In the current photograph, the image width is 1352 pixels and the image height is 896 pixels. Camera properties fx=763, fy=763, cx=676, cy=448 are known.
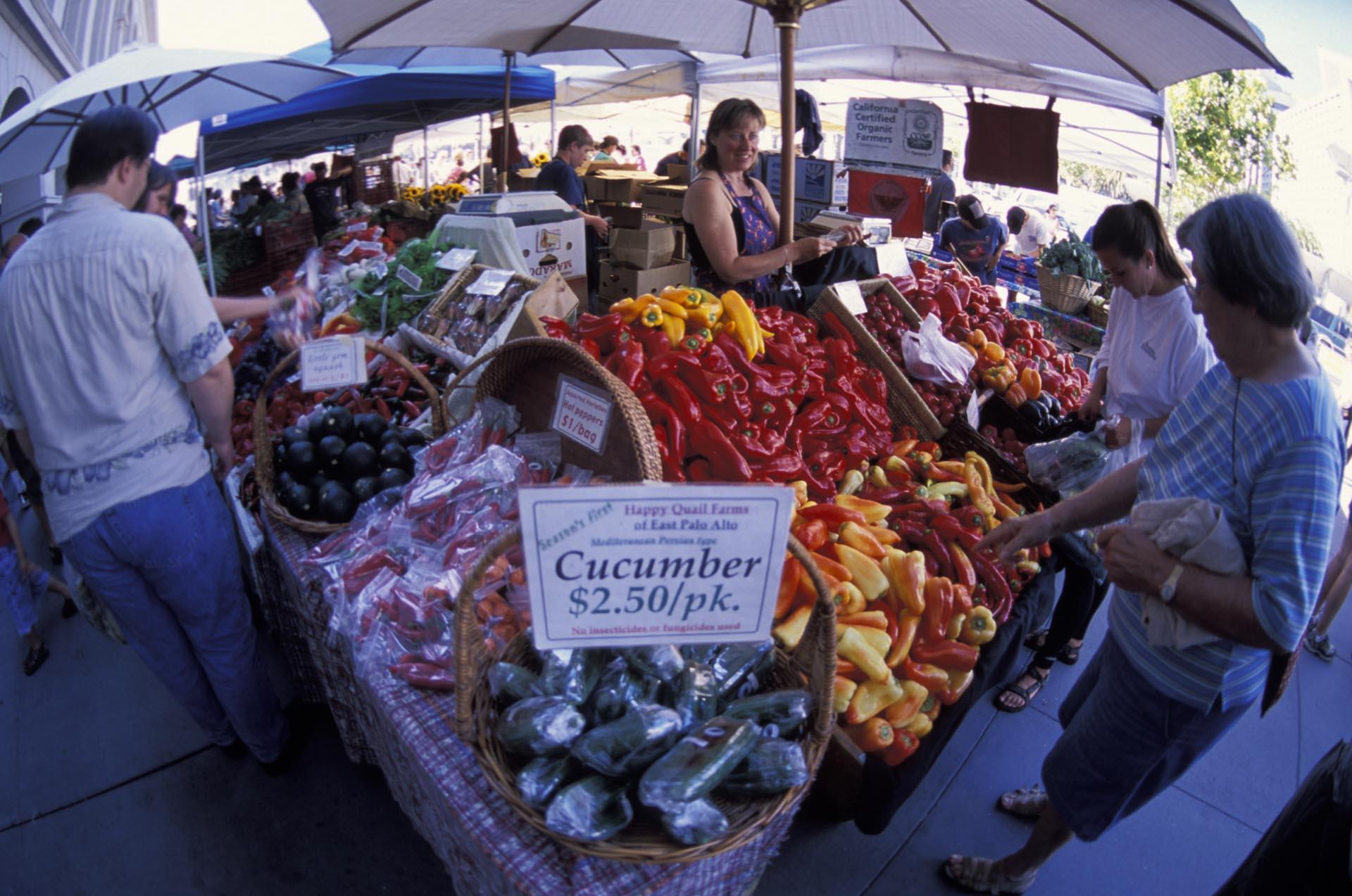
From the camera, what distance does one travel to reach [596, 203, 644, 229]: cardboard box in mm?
7773

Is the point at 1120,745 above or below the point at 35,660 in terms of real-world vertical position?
above

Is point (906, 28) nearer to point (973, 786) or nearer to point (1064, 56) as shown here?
point (1064, 56)

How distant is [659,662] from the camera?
158 cm

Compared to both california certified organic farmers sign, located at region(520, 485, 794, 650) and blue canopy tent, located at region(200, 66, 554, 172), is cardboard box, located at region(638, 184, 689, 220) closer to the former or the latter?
blue canopy tent, located at region(200, 66, 554, 172)

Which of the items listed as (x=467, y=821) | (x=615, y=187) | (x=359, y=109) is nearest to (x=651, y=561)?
(x=467, y=821)

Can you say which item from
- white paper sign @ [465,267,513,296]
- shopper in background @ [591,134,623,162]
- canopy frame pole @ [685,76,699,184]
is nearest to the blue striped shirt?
white paper sign @ [465,267,513,296]

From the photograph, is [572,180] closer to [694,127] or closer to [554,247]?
[554,247]

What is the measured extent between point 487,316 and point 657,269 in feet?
5.95

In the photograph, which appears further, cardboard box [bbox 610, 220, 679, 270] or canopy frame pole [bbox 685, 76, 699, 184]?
canopy frame pole [bbox 685, 76, 699, 184]

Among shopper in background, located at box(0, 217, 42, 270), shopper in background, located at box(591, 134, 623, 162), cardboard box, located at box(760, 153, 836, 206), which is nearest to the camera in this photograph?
shopper in background, located at box(0, 217, 42, 270)

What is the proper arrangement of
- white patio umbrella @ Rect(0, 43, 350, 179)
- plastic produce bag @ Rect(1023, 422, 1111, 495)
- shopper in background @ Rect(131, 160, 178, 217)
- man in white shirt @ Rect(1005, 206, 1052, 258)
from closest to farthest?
shopper in background @ Rect(131, 160, 178, 217) < plastic produce bag @ Rect(1023, 422, 1111, 495) < white patio umbrella @ Rect(0, 43, 350, 179) < man in white shirt @ Rect(1005, 206, 1052, 258)

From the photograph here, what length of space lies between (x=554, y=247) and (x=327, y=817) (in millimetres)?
3564

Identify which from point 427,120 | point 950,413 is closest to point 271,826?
point 950,413

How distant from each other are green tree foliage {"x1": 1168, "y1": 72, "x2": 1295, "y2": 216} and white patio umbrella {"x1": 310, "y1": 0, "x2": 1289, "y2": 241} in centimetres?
1548
